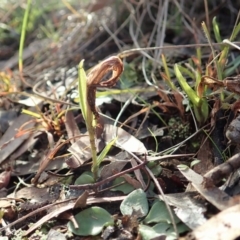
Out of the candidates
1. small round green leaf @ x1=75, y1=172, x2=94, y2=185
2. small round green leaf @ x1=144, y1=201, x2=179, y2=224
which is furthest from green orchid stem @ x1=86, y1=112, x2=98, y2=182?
small round green leaf @ x1=144, y1=201, x2=179, y2=224

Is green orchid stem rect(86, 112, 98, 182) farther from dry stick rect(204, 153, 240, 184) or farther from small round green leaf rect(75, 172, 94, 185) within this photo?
dry stick rect(204, 153, 240, 184)

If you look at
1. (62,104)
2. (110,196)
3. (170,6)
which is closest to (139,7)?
(170,6)

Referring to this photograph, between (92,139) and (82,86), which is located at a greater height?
(82,86)

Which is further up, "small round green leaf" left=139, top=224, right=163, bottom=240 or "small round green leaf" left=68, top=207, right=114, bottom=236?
"small round green leaf" left=68, top=207, right=114, bottom=236

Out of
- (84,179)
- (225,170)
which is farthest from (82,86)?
(225,170)

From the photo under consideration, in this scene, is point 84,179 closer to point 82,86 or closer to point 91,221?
point 91,221
